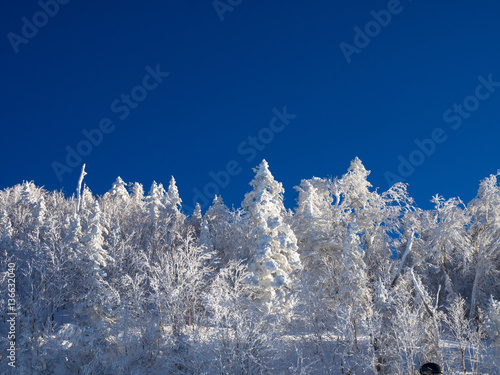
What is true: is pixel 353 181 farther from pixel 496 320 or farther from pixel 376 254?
pixel 496 320

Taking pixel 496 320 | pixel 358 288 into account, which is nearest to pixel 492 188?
pixel 496 320

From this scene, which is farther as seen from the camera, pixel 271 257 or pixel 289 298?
pixel 271 257

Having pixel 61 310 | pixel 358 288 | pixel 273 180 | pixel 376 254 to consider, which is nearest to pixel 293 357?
pixel 358 288

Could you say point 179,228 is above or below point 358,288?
above

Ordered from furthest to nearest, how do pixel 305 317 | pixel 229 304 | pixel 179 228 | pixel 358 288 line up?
pixel 179 228
pixel 305 317
pixel 358 288
pixel 229 304

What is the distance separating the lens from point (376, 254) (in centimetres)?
3102

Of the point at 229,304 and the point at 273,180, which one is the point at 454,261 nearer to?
the point at 273,180

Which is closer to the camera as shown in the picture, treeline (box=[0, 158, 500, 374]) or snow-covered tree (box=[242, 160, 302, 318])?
treeline (box=[0, 158, 500, 374])

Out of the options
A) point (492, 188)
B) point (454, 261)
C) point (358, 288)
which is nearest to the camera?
point (358, 288)

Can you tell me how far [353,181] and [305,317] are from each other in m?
13.5

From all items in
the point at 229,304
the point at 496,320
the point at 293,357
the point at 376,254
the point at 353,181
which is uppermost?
the point at 353,181

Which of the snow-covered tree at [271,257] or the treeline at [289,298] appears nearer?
the treeline at [289,298]

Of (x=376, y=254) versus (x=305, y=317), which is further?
(x=376, y=254)

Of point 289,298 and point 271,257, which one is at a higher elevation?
Answer: point 271,257
